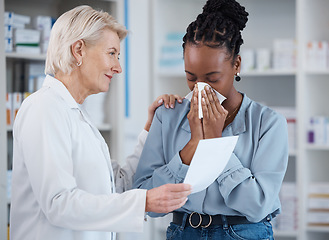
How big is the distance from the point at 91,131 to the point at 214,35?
0.52 m

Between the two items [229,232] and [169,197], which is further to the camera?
[229,232]

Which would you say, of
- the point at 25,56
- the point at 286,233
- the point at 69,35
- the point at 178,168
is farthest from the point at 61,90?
the point at 286,233

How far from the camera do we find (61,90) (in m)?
1.50

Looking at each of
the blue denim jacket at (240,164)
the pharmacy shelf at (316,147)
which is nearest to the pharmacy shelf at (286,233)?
the pharmacy shelf at (316,147)

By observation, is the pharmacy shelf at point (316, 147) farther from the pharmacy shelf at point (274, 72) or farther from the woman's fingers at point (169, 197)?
the woman's fingers at point (169, 197)

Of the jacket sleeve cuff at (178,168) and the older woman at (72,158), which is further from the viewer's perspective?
the jacket sleeve cuff at (178,168)

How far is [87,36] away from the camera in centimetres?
154

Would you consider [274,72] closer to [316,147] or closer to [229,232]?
[316,147]

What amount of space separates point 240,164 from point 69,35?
0.70 meters

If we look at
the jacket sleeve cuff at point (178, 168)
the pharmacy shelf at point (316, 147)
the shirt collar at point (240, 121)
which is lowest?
the jacket sleeve cuff at point (178, 168)

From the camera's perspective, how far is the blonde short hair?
1506 millimetres

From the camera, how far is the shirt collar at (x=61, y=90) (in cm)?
148

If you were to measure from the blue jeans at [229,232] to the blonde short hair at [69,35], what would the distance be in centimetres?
67

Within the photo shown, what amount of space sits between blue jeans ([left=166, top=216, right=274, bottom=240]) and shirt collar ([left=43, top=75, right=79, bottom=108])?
1.81ft
